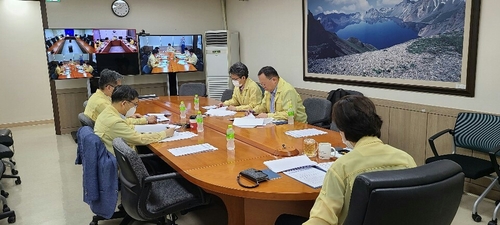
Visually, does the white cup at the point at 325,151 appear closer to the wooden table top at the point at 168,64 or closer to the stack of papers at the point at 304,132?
the stack of papers at the point at 304,132

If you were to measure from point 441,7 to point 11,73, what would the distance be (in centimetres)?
732

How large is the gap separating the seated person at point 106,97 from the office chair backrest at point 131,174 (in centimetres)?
140

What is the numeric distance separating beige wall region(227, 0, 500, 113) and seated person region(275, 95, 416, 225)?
241cm

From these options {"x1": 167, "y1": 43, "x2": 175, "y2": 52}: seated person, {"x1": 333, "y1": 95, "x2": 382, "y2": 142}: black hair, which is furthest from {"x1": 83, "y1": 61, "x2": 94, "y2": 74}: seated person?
{"x1": 333, "y1": 95, "x2": 382, "y2": 142}: black hair

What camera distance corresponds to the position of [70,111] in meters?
6.48

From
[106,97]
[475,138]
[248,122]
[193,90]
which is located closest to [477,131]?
[475,138]

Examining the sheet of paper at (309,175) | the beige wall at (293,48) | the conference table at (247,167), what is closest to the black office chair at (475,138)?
the beige wall at (293,48)

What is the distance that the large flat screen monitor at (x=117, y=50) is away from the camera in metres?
6.13

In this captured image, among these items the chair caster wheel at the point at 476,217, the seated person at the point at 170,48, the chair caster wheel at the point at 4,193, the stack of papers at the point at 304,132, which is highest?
the seated person at the point at 170,48

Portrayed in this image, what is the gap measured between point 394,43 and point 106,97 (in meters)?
3.26

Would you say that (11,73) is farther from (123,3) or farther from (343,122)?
(343,122)

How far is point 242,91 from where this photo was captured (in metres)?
4.64

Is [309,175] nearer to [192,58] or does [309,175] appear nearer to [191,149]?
[191,149]

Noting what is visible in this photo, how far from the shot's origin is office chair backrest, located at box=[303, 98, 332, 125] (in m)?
3.96
